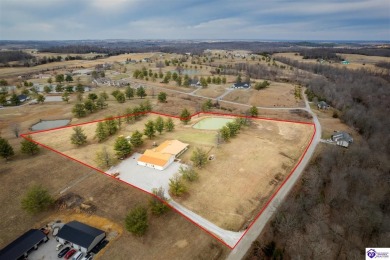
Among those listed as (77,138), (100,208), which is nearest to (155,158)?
(100,208)

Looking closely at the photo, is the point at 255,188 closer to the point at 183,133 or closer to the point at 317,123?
the point at 183,133

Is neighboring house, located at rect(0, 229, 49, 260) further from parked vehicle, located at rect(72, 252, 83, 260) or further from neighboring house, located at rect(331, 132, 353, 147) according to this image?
neighboring house, located at rect(331, 132, 353, 147)

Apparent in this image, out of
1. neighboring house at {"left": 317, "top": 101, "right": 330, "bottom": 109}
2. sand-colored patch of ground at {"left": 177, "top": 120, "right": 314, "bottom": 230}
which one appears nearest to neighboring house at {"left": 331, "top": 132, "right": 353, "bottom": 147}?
sand-colored patch of ground at {"left": 177, "top": 120, "right": 314, "bottom": 230}

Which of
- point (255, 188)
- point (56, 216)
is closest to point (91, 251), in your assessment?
point (56, 216)

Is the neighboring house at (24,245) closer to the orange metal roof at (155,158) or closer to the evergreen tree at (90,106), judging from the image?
the orange metal roof at (155,158)

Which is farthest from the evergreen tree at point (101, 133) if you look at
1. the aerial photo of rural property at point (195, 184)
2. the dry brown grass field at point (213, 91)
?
the dry brown grass field at point (213, 91)
